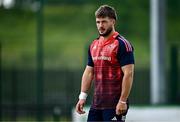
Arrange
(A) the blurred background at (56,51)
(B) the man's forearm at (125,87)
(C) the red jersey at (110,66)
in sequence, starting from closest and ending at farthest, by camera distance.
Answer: (B) the man's forearm at (125,87)
(C) the red jersey at (110,66)
(A) the blurred background at (56,51)

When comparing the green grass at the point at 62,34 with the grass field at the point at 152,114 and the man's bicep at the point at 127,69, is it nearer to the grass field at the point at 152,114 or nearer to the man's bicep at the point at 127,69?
the grass field at the point at 152,114

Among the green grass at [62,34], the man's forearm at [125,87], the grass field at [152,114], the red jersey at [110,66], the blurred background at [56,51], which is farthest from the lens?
the green grass at [62,34]

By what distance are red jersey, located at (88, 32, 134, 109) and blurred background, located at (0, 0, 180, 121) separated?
27.4 ft

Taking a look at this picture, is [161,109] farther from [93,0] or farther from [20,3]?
[20,3]

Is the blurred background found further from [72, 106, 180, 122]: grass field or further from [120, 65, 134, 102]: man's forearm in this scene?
[120, 65, 134, 102]: man's forearm

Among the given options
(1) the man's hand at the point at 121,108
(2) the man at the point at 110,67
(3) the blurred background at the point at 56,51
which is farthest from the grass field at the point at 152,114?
(1) the man's hand at the point at 121,108

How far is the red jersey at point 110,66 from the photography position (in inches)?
310

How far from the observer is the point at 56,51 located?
17.6 metres

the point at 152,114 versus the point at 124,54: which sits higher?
the point at 124,54

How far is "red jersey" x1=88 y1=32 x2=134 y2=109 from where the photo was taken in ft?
25.8

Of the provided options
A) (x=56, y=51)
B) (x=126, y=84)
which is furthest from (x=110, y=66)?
(x=56, y=51)

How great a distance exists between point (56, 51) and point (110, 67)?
9763 mm

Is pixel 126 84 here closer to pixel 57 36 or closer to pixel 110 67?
pixel 110 67

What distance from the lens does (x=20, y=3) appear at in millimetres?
18266
